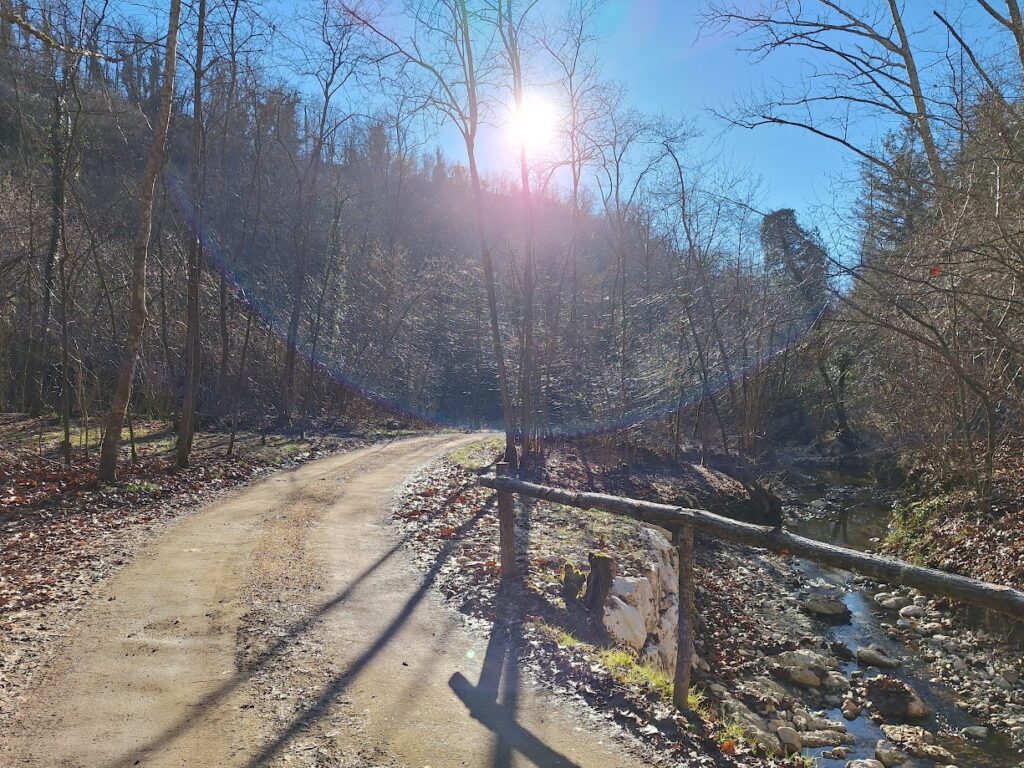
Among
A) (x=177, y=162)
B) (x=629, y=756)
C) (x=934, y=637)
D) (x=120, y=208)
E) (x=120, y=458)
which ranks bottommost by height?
(x=934, y=637)

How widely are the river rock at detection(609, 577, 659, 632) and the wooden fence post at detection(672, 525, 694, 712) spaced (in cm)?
250

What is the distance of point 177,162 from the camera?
A: 4088 cm

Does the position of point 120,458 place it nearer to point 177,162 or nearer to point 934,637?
point 934,637

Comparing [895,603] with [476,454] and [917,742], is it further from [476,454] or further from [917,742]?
[476,454]

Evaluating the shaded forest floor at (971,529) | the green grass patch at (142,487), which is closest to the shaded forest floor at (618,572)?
the shaded forest floor at (971,529)

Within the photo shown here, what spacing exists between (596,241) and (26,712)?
34289 millimetres

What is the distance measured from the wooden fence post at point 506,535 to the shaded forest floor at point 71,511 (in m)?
4.10

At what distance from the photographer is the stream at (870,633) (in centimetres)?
736

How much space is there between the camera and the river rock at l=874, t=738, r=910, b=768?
701cm

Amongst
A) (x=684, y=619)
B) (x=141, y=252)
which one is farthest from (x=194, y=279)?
(x=684, y=619)

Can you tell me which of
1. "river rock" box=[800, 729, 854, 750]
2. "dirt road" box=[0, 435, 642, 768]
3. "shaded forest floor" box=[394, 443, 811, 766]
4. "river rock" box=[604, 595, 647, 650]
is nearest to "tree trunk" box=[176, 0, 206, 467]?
"shaded forest floor" box=[394, 443, 811, 766]

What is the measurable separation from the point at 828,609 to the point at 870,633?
82cm

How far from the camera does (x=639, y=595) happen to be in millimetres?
8547

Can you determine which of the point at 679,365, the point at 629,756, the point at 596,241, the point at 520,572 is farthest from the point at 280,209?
the point at 629,756
